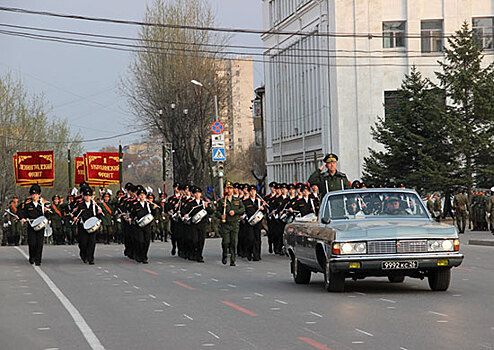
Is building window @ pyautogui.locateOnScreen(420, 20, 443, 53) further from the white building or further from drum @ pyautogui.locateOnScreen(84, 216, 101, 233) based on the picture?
drum @ pyautogui.locateOnScreen(84, 216, 101, 233)

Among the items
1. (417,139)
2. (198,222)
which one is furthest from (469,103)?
(198,222)

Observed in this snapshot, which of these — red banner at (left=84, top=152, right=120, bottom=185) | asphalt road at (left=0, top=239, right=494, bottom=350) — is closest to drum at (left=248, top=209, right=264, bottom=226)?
asphalt road at (left=0, top=239, right=494, bottom=350)

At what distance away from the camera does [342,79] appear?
62.2 metres

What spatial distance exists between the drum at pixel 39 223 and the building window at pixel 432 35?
39.8 metres

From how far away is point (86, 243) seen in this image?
2688 cm

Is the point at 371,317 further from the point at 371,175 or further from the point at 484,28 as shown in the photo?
the point at 484,28

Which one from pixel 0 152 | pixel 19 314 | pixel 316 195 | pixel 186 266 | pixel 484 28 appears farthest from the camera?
pixel 0 152

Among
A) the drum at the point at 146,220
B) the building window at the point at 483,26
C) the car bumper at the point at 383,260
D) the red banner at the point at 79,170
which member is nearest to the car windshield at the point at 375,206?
the car bumper at the point at 383,260

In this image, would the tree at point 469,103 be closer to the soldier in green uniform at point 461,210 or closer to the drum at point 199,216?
the soldier in green uniform at point 461,210

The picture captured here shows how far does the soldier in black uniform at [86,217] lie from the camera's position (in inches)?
1056

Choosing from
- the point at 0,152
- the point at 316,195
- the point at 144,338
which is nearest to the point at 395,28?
the point at 0,152

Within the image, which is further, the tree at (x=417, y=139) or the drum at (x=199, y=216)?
the tree at (x=417, y=139)

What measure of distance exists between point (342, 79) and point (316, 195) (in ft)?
117

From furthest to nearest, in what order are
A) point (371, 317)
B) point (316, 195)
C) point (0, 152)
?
point (0, 152) → point (316, 195) → point (371, 317)
